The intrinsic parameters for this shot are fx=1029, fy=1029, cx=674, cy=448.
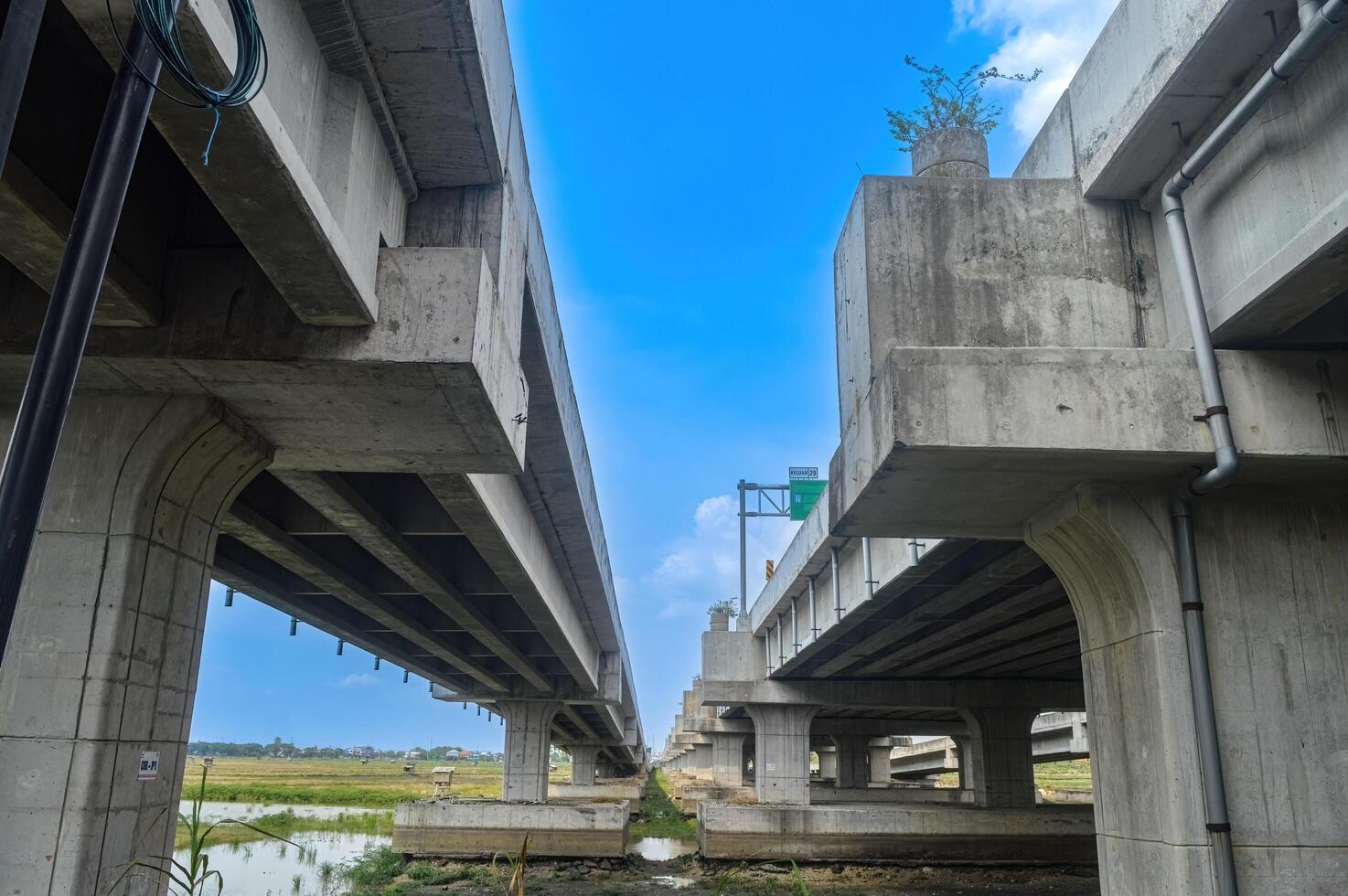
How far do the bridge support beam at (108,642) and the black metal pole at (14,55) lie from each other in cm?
495

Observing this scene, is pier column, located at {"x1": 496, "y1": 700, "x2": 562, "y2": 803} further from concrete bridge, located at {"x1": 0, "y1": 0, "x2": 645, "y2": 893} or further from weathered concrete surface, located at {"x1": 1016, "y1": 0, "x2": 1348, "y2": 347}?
weathered concrete surface, located at {"x1": 1016, "y1": 0, "x2": 1348, "y2": 347}

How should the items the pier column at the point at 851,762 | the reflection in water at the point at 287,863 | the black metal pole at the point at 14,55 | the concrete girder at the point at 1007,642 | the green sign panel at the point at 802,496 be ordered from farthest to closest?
the pier column at the point at 851,762
the green sign panel at the point at 802,496
the reflection in water at the point at 287,863
the concrete girder at the point at 1007,642
the black metal pole at the point at 14,55

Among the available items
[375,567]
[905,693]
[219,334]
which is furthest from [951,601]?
[905,693]

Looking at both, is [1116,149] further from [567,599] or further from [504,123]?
[567,599]

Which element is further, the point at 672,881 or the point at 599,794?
the point at 599,794

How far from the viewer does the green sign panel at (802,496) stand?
30828 mm

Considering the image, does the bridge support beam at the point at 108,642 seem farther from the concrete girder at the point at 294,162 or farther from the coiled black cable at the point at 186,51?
the coiled black cable at the point at 186,51

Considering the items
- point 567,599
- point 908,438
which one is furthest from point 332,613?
point 908,438

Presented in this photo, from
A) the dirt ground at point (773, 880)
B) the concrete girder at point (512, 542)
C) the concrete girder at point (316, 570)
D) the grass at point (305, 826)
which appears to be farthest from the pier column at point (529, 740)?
the concrete girder at point (512, 542)

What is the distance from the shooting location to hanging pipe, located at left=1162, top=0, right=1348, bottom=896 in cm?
758

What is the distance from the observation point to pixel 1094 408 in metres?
7.86

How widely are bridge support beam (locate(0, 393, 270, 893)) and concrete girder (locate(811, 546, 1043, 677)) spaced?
9417 millimetres

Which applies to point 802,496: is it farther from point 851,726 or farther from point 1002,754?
point 851,726

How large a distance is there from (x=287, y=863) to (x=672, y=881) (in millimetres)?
12399
